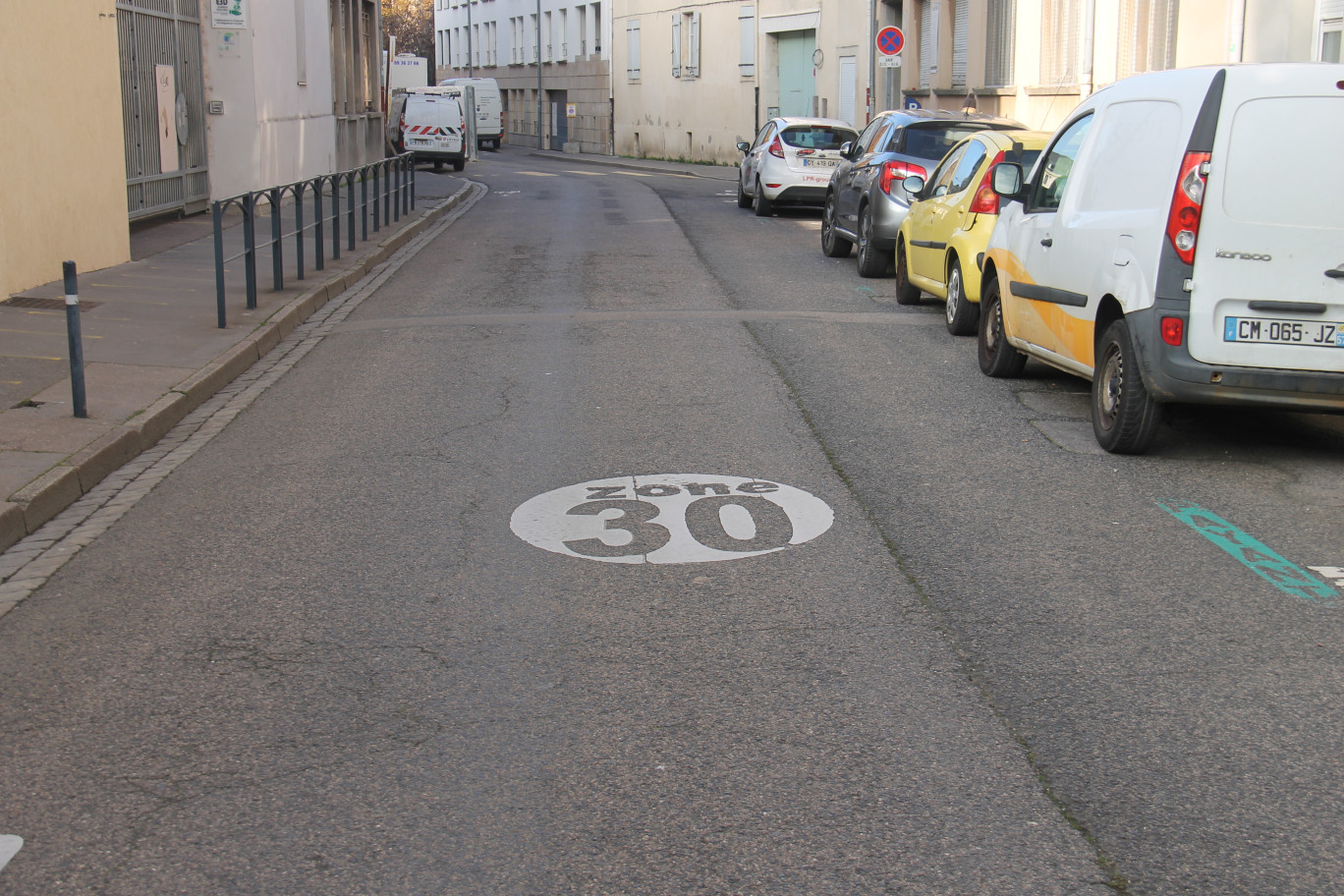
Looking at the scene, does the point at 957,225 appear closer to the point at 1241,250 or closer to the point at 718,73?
the point at 1241,250

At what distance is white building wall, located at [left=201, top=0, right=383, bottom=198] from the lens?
2309 cm

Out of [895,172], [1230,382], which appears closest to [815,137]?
[895,172]

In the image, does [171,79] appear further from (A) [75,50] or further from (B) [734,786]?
(B) [734,786]

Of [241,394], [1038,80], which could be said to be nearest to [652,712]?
[241,394]

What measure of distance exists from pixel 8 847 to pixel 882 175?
13.2 meters

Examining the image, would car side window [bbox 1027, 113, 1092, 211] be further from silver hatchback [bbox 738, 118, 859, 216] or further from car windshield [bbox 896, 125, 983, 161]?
silver hatchback [bbox 738, 118, 859, 216]

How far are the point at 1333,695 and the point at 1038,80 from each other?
26357 millimetres

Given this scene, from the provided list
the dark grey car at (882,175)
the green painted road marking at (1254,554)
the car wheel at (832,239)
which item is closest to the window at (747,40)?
the dark grey car at (882,175)

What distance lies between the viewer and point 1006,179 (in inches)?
363

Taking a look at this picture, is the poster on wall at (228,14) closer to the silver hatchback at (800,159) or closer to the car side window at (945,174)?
the silver hatchback at (800,159)

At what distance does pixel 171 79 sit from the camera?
2119 centimetres

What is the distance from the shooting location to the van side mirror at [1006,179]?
922 cm

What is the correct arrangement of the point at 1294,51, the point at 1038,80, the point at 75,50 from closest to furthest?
the point at 75,50, the point at 1294,51, the point at 1038,80

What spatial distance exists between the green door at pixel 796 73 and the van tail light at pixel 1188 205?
3804cm
